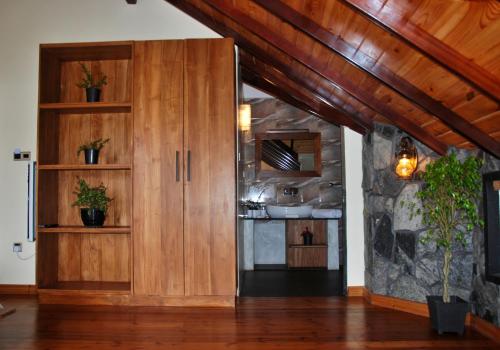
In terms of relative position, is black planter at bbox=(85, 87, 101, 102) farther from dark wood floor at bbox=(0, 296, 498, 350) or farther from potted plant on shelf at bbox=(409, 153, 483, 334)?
potted plant on shelf at bbox=(409, 153, 483, 334)

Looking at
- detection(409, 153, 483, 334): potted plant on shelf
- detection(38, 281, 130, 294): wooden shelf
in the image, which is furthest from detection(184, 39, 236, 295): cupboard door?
detection(409, 153, 483, 334): potted plant on shelf

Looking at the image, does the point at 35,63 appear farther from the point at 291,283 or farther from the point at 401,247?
the point at 401,247

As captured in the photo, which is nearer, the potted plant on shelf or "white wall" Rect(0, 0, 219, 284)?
the potted plant on shelf

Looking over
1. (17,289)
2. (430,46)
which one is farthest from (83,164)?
(430,46)

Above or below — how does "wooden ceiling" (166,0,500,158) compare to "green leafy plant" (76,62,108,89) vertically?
below

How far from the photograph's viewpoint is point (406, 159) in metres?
3.46

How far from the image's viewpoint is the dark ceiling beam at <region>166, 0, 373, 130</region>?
→ 378 centimetres

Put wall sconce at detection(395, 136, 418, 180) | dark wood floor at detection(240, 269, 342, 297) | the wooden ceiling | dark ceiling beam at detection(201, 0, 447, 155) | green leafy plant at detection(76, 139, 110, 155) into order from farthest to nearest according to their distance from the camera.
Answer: dark wood floor at detection(240, 269, 342, 297)
green leafy plant at detection(76, 139, 110, 155)
wall sconce at detection(395, 136, 418, 180)
dark ceiling beam at detection(201, 0, 447, 155)
the wooden ceiling

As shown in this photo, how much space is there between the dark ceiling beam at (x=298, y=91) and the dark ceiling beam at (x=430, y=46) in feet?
6.34

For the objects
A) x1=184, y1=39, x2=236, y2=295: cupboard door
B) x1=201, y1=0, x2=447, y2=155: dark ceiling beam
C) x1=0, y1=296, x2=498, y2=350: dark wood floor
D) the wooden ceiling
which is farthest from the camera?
x1=184, y1=39, x2=236, y2=295: cupboard door

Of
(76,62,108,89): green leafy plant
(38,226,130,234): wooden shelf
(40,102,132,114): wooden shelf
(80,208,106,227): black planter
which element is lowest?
(38,226,130,234): wooden shelf

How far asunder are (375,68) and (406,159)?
1181 mm

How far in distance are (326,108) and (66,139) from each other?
267 centimetres

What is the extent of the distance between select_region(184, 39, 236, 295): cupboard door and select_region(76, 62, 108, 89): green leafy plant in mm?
940
